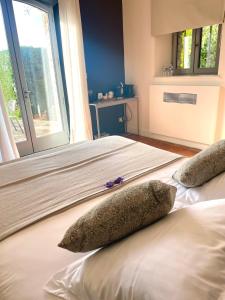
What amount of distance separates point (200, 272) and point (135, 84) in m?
3.87

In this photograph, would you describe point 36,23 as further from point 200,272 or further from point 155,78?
point 200,272

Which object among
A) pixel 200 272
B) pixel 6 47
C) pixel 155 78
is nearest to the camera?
pixel 200 272

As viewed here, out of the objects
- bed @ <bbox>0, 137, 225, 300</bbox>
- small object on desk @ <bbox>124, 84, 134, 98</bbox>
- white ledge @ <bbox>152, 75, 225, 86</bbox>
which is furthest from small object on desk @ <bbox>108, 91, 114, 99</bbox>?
bed @ <bbox>0, 137, 225, 300</bbox>

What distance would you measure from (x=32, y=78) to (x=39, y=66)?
23 cm

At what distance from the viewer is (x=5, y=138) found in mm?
Result: 2893

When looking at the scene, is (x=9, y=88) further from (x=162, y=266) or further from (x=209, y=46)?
(x=162, y=266)

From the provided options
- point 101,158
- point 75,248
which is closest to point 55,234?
point 75,248

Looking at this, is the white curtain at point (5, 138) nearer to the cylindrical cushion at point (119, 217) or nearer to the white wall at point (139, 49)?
Answer: the white wall at point (139, 49)

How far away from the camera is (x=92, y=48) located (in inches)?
144

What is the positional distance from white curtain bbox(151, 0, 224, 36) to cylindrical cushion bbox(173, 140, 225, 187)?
2.40 metres

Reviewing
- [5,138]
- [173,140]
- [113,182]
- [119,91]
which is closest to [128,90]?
[119,91]

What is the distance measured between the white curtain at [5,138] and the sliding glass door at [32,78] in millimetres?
394

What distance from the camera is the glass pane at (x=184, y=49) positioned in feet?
11.3

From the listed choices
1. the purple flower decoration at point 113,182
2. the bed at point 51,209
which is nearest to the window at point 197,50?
the bed at point 51,209
